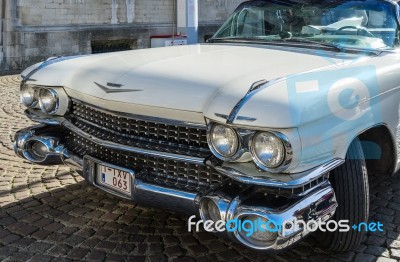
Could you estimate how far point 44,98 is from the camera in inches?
146

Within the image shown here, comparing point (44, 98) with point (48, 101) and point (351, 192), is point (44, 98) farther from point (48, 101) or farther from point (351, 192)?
point (351, 192)

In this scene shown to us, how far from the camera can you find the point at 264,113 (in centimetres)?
245

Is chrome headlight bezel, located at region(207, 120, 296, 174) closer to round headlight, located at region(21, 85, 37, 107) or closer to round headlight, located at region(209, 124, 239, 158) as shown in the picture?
round headlight, located at region(209, 124, 239, 158)

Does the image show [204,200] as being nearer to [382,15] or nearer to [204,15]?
[382,15]

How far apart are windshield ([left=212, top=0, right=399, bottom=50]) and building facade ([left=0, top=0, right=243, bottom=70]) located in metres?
9.33

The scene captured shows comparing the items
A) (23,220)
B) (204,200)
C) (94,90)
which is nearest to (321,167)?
(204,200)

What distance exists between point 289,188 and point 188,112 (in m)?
0.73

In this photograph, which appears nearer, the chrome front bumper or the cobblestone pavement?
the chrome front bumper

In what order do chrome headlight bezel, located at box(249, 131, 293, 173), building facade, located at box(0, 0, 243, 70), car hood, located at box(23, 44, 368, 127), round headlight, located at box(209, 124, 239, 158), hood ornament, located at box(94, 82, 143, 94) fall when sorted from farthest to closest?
building facade, located at box(0, 0, 243, 70) → hood ornament, located at box(94, 82, 143, 94) → car hood, located at box(23, 44, 368, 127) → round headlight, located at box(209, 124, 239, 158) → chrome headlight bezel, located at box(249, 131, 293, 173)

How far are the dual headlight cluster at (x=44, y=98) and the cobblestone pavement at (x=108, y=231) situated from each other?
847 millimetres

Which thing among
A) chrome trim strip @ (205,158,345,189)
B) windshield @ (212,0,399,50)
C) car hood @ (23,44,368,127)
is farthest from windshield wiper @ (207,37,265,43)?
chrome trim strip @ (205,158,345,189)

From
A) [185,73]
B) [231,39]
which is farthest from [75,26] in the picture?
[185,73]

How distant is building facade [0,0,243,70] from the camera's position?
12.4 meters

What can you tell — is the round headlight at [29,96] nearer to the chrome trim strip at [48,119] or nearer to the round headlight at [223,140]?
the chrome trim strip at [48,119]
